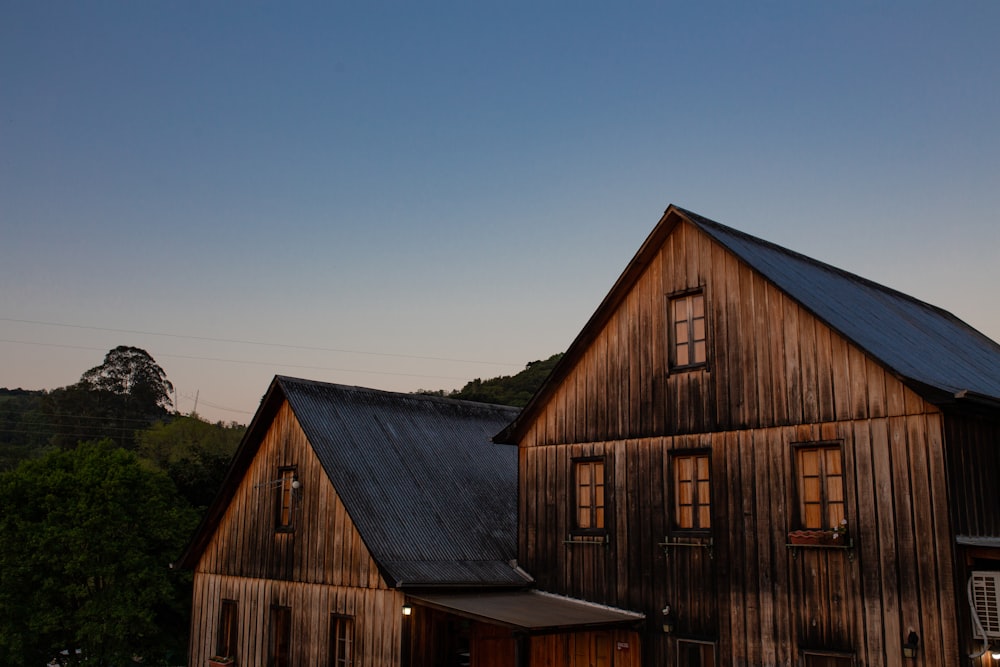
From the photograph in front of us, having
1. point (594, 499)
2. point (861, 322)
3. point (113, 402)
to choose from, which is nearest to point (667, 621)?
point (594, 499)

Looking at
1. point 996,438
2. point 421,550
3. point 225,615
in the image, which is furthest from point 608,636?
point 225,615

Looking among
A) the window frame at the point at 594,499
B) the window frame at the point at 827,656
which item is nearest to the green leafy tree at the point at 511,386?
the window frame at the point at 594,499

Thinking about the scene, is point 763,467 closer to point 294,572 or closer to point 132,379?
point 294,572

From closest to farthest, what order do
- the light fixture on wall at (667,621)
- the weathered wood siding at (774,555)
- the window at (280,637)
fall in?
the weathered wood siding at (774,555)
the light fixture on wall at (667,621)
the window at (280,637)

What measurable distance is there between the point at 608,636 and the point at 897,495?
5.88m

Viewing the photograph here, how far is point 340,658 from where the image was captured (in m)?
18.4

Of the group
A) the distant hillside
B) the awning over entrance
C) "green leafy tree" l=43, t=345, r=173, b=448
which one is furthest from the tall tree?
the awning over entrance

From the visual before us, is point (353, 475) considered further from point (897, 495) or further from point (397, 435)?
point (897, 495)

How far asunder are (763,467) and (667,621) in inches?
125

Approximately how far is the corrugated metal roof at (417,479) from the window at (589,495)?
200 cm

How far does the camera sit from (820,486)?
527 inches

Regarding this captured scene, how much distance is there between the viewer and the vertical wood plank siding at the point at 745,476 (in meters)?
12.3

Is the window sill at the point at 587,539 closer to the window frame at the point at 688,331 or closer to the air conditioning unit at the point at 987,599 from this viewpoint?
the window frame at the point at 688,331

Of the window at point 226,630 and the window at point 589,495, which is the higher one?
the window at point 589,495
